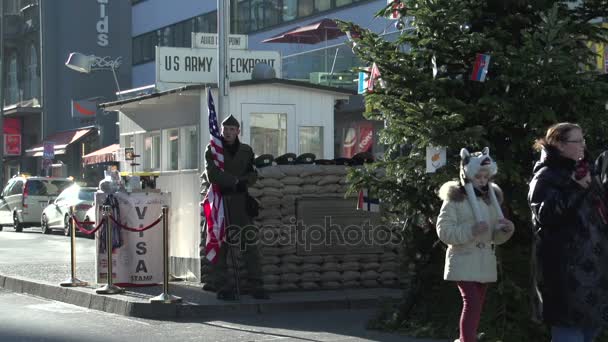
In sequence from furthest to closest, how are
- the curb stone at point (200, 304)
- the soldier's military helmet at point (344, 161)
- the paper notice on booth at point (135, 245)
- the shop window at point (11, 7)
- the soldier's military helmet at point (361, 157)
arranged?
the shop window at point (11, 7) < the paper notice on booth at point (135, 245) < the soldier's military helmet at point (344, 161) < the soldier's military helmet at point (361, 157) < the curb stone at point (200, 304)

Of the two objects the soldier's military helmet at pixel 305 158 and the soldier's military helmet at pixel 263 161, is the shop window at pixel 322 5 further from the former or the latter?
the soldier's military helmet at pixel 263 161

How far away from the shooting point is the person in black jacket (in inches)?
235

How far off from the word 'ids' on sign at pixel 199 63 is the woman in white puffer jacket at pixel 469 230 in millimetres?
9859

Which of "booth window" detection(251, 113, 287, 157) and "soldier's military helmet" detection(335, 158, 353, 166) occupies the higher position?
"booth window" detection(251, 113, 287, 157)

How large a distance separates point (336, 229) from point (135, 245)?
2.47 m

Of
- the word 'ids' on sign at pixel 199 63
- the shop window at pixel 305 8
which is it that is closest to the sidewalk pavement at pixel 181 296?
the word 'ids' on sign at pixel 199 63

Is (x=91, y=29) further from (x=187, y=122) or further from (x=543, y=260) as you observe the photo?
(x=543, y=260)

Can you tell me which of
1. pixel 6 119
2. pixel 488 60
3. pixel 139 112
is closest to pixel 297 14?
pixel 6 119

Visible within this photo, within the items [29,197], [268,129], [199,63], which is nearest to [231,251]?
[268,129]

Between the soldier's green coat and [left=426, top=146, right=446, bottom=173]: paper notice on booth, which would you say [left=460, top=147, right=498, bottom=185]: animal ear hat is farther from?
the soldier's green coat

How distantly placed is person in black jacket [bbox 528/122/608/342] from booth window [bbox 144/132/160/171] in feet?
31.2

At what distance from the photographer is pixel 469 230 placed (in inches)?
294

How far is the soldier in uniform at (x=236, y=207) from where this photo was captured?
11836 millimetres

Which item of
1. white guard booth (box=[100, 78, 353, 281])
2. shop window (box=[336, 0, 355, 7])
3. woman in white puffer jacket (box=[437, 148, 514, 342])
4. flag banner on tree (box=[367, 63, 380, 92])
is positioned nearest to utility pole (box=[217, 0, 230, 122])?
white guard booth (box=[100, 78, 353, 281])
